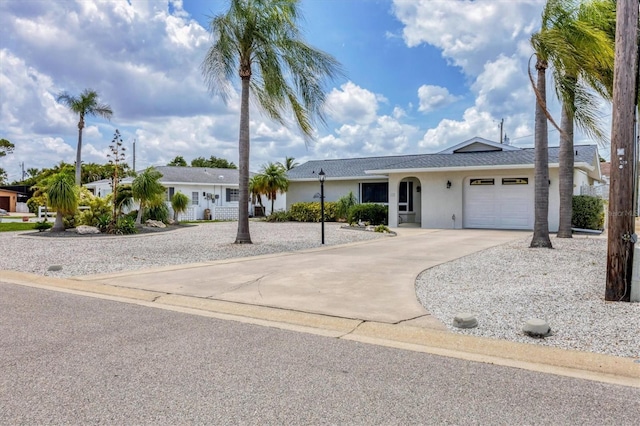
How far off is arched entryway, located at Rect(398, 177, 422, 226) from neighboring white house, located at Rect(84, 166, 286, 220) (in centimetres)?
1229

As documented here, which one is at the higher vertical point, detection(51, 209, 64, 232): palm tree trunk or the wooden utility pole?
the wooden utility pole

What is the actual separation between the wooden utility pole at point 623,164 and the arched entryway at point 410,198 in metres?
18.8

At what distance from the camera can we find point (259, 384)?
3.97m

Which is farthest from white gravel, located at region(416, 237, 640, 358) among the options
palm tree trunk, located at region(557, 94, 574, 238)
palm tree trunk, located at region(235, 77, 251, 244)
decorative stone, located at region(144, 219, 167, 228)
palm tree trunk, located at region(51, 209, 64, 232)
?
decorative stone, located at region(144, 219, 167, 228)

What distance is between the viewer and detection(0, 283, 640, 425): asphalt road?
11.2 feet

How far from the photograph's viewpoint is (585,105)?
11203 mm

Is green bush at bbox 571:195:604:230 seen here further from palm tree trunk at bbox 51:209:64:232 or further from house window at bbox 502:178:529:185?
palm tree trunk at bbox 51:209:64:232

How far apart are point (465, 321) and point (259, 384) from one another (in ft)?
9.01

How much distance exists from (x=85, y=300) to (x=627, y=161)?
26.7ft

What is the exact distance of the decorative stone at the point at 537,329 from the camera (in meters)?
5.17

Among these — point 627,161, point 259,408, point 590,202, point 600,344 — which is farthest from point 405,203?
point 259,408

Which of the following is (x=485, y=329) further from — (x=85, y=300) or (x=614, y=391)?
(x=85, y=300)

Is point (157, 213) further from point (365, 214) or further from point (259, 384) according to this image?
point (259, 384)

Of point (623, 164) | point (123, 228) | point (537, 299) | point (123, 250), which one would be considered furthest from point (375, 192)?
point (623, 164)
